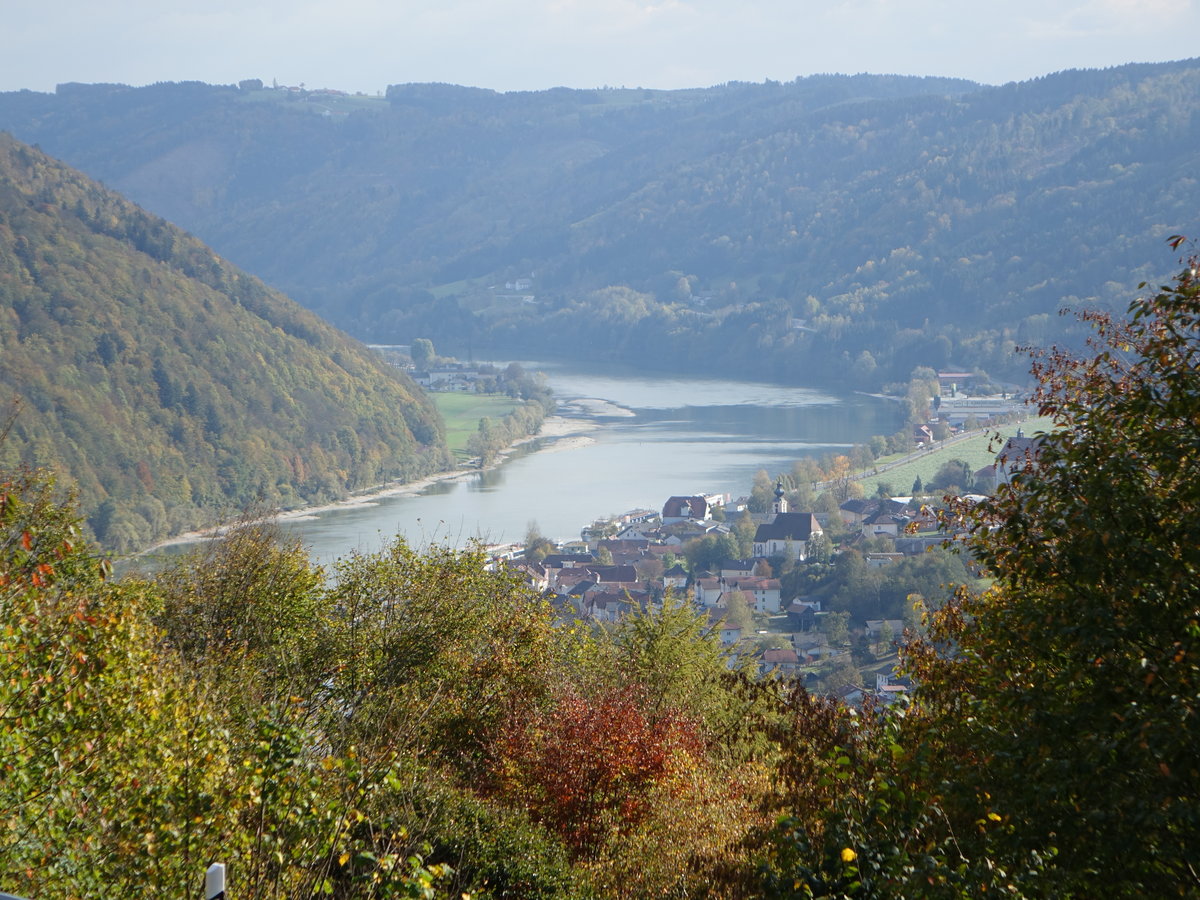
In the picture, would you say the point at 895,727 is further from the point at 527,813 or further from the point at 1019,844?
the point at 527,813

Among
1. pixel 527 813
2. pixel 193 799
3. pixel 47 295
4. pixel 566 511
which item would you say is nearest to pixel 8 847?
pixel 193 799

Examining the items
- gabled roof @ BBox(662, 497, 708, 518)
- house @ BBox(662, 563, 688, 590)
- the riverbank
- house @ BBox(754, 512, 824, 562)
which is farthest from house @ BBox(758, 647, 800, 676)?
gabled roof @ BBox(662, 497, 708, 518)

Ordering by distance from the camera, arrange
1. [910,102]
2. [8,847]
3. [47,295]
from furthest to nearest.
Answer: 1. [910,102]
2. [47,295]
3. [8,847]

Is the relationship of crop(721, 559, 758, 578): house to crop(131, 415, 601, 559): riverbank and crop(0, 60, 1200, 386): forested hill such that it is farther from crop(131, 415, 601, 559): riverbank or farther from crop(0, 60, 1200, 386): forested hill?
crop(0, 60, 1200, 386): forested hill

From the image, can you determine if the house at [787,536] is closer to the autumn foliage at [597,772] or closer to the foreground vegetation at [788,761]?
the foreground vegetation at [788,761]

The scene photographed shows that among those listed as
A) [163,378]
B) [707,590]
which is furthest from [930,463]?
[163,378]

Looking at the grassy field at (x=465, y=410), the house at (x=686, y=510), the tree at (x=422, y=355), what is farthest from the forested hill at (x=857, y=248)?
the house at (x=686, y=510)
